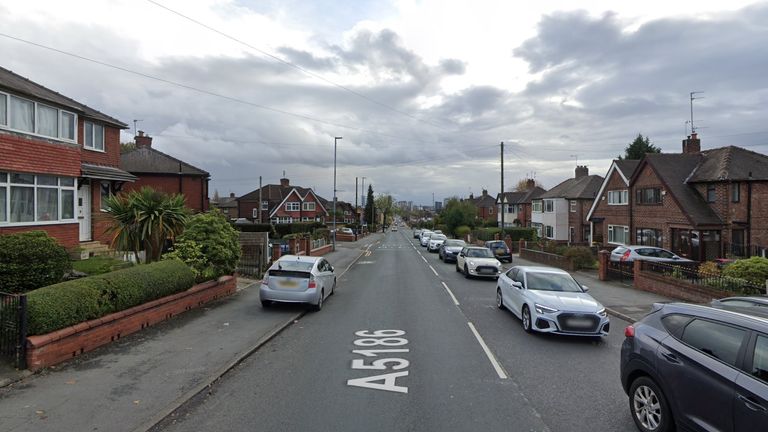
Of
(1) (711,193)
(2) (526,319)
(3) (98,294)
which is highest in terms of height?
(1) (711,193)

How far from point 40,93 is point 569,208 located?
42945 millimetres

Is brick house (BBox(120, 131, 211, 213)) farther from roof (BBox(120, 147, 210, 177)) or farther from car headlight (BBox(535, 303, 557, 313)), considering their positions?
car headlight (BBox(535, 303, 557, 313))

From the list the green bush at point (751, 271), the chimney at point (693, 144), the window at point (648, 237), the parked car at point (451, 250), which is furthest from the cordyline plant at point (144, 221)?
the chimney at point (693, 144)

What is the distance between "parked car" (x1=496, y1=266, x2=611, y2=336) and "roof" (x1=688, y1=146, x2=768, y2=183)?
741 inches

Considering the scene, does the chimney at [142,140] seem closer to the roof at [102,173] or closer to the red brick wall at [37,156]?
the roof at [102,173]

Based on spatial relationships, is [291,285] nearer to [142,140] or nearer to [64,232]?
[64,232]

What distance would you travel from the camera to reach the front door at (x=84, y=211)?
1869cm

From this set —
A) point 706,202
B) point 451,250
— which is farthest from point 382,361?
point 706,202

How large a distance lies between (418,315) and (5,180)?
11861mm

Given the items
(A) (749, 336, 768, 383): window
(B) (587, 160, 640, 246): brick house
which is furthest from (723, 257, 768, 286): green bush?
(B) (587, 160, 640, 246): brick house

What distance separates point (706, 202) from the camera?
26016 mm

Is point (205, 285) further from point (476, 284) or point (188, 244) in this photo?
point (476, 284)

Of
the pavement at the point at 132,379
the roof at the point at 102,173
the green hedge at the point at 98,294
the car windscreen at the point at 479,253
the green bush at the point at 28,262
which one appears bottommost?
the pavement at the point at 132,379

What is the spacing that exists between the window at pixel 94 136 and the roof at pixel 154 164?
28.5 feet
